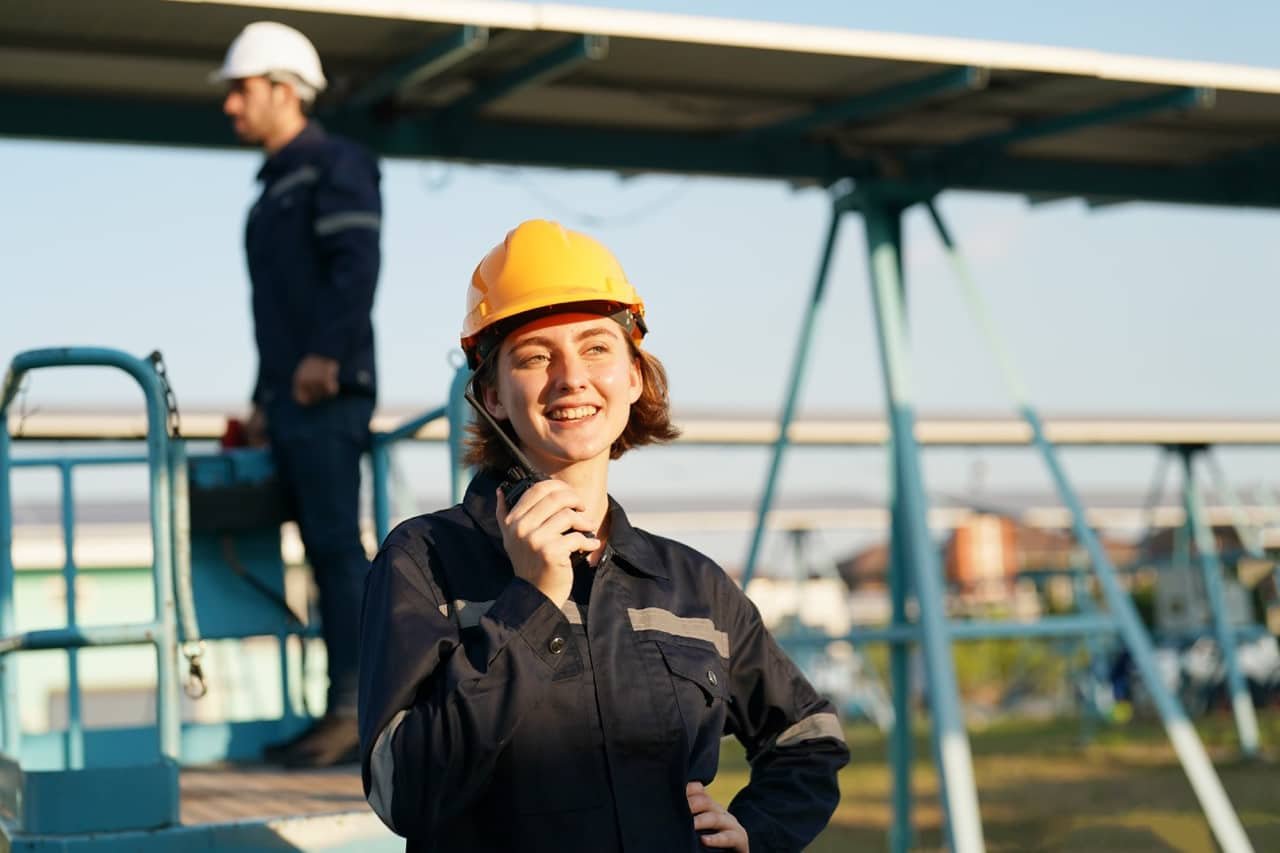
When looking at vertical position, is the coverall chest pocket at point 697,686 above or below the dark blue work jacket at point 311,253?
below

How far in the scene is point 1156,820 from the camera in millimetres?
9555

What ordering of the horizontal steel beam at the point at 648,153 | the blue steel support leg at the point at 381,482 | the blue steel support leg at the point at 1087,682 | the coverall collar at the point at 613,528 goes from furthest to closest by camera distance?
the blue steel support leg at the point at 1087,682 → the horizontal steel beam at the point at 648,153 → the blue steel support leg at the point at 381,482 → the coverall collar at the point at 613,528

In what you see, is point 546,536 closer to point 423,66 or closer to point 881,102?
point 423,66

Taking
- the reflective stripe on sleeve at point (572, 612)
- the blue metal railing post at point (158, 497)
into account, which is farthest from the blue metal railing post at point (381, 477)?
the reflective stripe on sleeve at point (572, 612)

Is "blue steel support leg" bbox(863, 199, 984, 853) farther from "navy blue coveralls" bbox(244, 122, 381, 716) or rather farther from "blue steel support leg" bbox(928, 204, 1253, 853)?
"navy blue coveralls" bbox(244, 122, 381, 716)

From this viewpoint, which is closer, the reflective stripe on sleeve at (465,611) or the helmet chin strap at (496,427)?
the reflective stripe on sleeve at (465,611)

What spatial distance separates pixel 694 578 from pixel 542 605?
0.39m

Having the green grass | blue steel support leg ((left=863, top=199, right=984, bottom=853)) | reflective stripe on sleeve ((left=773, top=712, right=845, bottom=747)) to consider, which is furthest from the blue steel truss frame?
reflective stripe on sleeve ((left=773, top=712, right=845, bottom=747))

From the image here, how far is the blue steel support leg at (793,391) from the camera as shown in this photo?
765 cm

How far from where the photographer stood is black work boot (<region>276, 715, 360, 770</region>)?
4.82 meters

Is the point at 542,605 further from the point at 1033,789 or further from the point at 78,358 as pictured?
the point at 1033,789

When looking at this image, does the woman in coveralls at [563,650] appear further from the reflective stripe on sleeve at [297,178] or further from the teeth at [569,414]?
the reflective stripe on sleeve at [297,178]

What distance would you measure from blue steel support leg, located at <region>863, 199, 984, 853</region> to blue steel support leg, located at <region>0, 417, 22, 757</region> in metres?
3.45

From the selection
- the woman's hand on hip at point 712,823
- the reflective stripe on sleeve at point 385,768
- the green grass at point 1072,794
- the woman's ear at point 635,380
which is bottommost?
the green grass at point 1072,794
